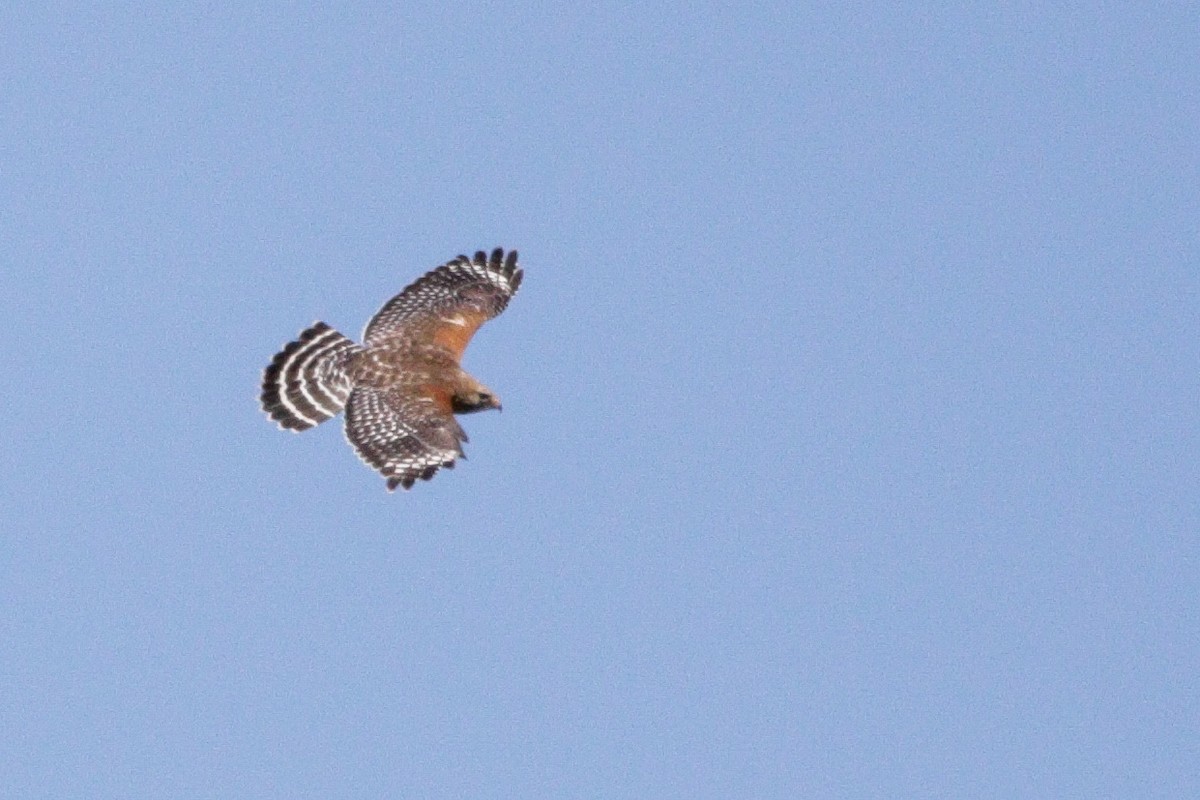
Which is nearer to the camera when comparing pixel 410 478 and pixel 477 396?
pixel 410 478

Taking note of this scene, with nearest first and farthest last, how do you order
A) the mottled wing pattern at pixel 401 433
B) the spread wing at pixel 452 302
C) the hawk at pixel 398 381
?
the mottled wing pattern at pixel 401 433, the hawk at pixel 398 381, the spread wing at pixel 452 302

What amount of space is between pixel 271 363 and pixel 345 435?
5.39ft

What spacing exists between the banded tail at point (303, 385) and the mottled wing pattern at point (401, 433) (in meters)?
0.38

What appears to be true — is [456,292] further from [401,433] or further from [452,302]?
[401,433]

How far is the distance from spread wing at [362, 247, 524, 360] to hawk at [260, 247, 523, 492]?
0.06ft

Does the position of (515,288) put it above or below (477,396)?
above

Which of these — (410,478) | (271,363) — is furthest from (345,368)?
(410,478)

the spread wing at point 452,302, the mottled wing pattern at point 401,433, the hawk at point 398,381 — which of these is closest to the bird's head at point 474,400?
the hawk at point 398,381

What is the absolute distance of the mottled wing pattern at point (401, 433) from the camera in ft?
82.4

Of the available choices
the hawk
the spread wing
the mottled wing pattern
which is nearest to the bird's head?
the hawk

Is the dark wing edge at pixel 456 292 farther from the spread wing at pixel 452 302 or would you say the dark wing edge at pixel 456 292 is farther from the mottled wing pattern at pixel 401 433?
the mottled wing pattern at pixel 401 433

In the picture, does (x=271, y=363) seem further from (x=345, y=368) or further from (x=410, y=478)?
(x=410, y=478)

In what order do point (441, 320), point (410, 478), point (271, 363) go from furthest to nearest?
point (441, 320) < point (271, 363) < point (410, 478)

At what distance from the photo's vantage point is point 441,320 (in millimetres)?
28672
